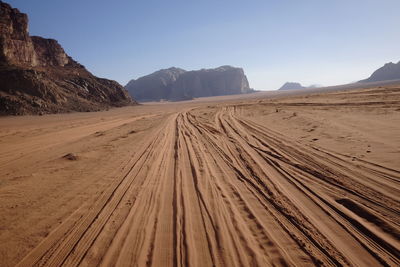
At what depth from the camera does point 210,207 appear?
465 centimetres

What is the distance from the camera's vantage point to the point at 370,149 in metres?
7.54

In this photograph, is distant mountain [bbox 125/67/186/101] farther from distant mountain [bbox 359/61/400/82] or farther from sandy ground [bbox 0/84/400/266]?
sandy ground [bbox 0/84/400/266]

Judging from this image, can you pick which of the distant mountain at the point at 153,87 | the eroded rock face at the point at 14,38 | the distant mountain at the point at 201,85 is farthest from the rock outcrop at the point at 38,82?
the distant mountain at the point at 201,85

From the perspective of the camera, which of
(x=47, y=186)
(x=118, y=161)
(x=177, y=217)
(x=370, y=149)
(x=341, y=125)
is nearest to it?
(x=177, y=217)

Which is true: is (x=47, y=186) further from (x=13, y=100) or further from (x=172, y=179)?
(x=13, y=100)

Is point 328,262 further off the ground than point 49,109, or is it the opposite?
point 49,109

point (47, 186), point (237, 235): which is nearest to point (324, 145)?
point (237, 235)

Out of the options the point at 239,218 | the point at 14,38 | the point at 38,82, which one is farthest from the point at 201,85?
the point at 239,218

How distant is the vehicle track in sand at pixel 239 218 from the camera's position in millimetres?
3254

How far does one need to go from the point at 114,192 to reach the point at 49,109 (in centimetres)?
3135

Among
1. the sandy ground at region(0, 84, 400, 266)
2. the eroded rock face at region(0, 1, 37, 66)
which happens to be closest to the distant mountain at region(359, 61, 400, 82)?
the eroded rock face at region(0, 1, 37, 66)

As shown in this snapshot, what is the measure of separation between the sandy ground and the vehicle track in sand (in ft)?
0.06

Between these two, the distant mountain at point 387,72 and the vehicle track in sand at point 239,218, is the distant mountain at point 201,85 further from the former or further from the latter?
the vehicle track in sand at point 239,218

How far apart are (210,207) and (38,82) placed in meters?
35.7
